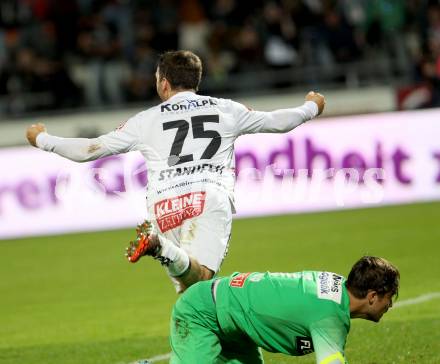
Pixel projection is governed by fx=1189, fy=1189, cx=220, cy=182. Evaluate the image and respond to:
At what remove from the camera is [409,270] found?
38.8 ft

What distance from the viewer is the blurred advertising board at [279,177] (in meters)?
16.0

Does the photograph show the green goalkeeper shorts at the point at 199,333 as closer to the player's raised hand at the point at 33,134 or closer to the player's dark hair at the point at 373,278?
the player's dark hair at the point at 373,278

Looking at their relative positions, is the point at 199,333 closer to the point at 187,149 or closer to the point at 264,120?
the point at 187,149

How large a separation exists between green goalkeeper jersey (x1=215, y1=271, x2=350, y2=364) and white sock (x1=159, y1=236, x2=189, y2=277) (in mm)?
562

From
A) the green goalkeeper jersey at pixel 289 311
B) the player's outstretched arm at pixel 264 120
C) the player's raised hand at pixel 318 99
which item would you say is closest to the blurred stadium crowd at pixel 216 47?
the player's raised hand at pixel 318 99

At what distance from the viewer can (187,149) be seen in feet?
24.8

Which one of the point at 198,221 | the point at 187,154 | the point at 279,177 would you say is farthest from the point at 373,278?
the point at 279,177

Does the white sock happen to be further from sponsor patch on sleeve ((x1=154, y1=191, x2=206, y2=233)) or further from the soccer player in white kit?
sponsor patch on sleeve ((x1=154, y1=191, x2=206, y2=233))

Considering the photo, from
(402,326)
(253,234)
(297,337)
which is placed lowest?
(253,234)

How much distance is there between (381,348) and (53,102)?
1315cm

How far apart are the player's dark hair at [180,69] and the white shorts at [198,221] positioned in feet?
2.35

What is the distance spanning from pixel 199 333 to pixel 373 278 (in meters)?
1.06

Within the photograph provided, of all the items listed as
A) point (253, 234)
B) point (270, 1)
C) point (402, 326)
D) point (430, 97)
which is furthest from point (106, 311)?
point (270, 1)

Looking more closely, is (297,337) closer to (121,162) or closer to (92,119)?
(121,162)
